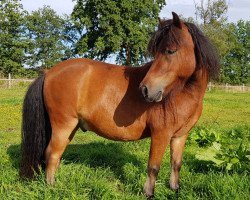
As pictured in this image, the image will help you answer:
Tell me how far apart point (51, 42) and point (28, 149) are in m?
57.7

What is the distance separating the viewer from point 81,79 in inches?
170

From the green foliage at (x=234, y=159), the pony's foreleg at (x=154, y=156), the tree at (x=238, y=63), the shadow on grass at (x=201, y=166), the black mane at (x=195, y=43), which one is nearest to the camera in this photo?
the black mane at (x=195, y=43)

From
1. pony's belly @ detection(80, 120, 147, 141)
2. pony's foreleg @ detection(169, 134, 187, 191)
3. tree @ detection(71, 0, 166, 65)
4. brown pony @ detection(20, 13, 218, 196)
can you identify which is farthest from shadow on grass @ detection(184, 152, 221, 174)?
tree @ detection(71, 0, 166, 65)

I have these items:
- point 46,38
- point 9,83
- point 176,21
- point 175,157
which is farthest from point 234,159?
point 46,38

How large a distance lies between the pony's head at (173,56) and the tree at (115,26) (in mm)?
34489

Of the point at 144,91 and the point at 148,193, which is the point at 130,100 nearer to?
the point at 144,91

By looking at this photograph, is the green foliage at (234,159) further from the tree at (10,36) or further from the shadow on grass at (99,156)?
the tree at (10,36)

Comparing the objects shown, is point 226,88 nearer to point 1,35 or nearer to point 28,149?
point 1,35

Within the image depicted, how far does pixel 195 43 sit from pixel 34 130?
2.48 m

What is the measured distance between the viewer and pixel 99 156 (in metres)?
6.01

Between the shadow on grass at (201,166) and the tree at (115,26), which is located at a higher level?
the tree at (115,26)

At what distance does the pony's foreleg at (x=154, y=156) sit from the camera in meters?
3.88

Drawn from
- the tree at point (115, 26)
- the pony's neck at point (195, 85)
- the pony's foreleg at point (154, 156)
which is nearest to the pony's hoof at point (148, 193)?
the pony's foreleg at point (154, 156)

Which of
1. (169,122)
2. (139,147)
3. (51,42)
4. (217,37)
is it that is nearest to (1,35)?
(51,42)
